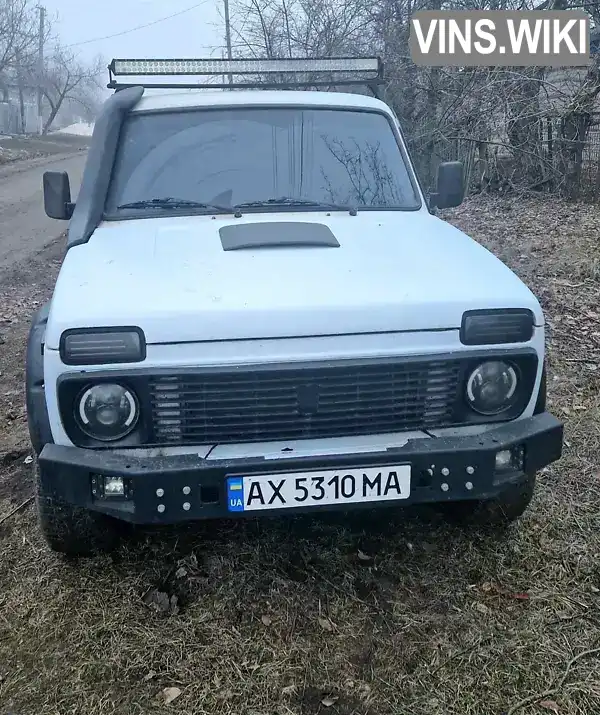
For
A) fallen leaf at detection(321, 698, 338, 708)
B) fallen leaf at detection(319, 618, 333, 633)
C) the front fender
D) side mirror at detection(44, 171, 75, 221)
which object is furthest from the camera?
side mirror at detection(44, 171, 75, 221)

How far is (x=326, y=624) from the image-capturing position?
2.77 meters

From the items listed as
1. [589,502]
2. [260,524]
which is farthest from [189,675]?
[589,502]

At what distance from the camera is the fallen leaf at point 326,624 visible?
275 cm

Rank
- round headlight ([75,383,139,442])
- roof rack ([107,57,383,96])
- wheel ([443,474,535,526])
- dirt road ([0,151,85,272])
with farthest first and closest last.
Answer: dirt road ([0,151,85,272])
roof rack ([107,57,383,96])
wheel ([443,474,535,526])
round headlight ([75,383,139,442])

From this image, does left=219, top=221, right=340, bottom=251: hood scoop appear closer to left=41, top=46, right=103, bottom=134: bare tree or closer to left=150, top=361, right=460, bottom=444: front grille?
left=150, top=361, right=460, bottom=444: front grille

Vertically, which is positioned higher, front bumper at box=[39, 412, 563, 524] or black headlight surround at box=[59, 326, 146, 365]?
black headlight surround at box=[59, 326, 146, 365]

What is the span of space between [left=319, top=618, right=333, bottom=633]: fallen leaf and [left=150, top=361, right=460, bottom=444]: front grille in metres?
0.77

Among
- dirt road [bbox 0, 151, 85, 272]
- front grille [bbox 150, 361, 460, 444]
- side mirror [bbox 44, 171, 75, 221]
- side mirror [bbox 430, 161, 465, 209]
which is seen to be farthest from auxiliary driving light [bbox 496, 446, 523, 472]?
dirt road [bbox 0, 151, 85, 272]

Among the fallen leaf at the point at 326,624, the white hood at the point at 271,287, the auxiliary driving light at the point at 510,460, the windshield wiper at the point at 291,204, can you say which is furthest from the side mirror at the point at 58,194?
the auxiliary driving light at the point at 510,460

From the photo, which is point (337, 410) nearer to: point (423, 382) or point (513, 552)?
point (423, 382)

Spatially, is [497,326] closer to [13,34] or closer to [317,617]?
[317,617]

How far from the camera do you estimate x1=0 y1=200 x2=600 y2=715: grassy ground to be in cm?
244

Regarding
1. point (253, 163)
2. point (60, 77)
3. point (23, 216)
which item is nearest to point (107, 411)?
point (253, 163)

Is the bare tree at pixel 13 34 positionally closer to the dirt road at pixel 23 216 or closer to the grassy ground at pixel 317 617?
the dirt road at pixel 23 216
